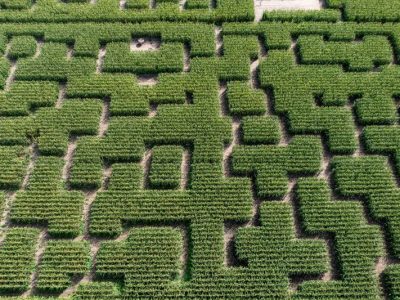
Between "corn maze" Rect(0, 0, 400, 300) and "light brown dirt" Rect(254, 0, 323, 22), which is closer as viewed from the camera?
"corn maze" Rect(0, 0, 400, 300)

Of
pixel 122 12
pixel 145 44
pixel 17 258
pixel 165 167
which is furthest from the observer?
pixel 122 12

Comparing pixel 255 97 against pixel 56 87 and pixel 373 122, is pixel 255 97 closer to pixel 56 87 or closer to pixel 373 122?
pixel 373 122

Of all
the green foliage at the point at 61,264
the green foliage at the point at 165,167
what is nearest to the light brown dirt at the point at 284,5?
the green foliage at the point at 165,167

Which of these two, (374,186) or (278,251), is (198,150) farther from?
(374,186)

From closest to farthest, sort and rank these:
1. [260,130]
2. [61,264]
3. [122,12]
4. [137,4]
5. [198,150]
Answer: [61,264]
[198,150]
[260,130]
[122,12]
[137,4]

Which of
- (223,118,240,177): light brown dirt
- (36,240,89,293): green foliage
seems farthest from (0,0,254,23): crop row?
(36,240,89,293): green foliage

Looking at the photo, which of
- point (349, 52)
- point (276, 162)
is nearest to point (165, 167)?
point (276, 162)

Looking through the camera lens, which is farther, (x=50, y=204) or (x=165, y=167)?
(x=165, y=167)

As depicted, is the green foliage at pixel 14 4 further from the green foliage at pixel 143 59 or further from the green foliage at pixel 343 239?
the green foliage at pixel 343 239

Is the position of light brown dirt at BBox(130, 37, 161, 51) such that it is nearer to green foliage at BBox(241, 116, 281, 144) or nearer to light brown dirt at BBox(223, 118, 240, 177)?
light brown dirt at BBox(223, 118, 240, 177)
